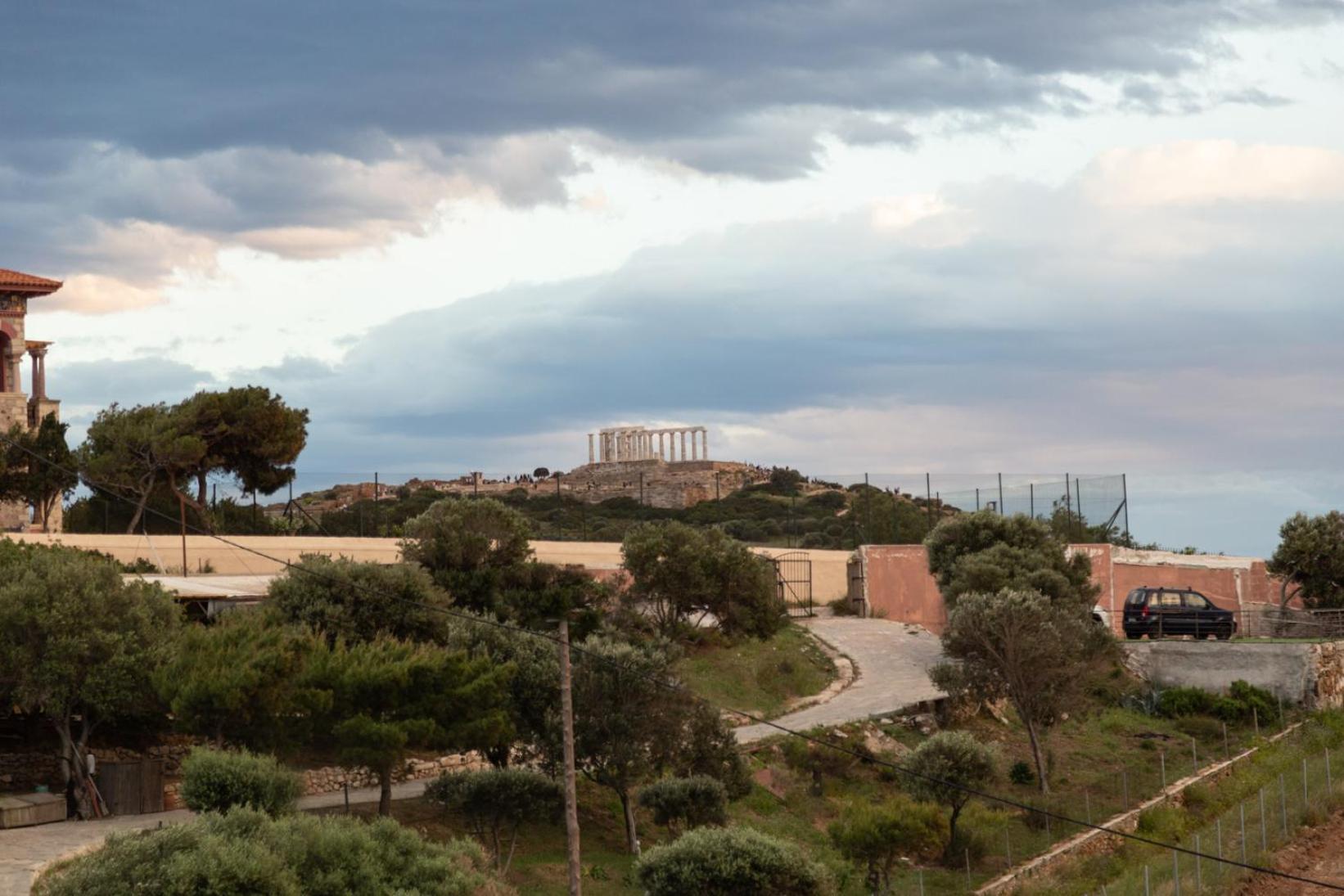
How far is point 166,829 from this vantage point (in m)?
18.7

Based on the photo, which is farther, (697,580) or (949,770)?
(697,580)

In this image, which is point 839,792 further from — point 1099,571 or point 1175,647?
point 1099,571

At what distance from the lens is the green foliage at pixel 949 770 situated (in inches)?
1142

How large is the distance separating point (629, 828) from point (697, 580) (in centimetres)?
1258

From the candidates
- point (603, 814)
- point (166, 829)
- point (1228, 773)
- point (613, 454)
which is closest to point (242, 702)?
point (166, 829)

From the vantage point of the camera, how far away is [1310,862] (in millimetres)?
29172

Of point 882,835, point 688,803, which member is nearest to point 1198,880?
point 882,835

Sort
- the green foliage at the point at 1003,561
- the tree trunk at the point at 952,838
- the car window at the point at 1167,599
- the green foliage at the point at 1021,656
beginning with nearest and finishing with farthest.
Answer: the tree trunk at the point at 952,838
the green foliage at the point at 1021,656
the green foliage at the point at 1003,561
the car window at the point at 1167,599

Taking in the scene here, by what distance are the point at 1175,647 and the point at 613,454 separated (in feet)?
230

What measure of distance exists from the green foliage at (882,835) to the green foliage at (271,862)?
7.01 metres

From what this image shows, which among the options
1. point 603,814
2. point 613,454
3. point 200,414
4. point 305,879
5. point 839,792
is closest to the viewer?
point 305,879

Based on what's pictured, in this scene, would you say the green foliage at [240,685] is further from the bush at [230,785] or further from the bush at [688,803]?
the bush at [688,803]

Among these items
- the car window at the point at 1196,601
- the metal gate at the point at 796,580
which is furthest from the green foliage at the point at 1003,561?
the metal gate at the point at 796,580

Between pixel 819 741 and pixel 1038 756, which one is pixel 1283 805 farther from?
pixel 819 741
